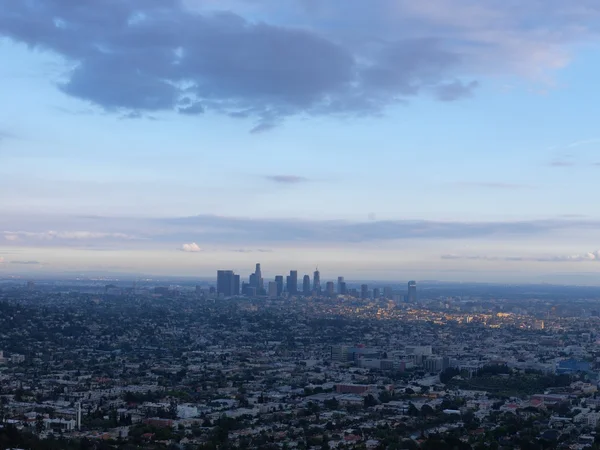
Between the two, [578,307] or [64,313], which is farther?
[578,307]

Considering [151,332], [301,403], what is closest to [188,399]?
[301,403]

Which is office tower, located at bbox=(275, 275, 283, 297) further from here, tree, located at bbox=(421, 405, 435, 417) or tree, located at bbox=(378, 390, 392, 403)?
tree, located at bbox=(421, 405, 435, 417)

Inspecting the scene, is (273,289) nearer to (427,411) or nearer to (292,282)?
(292,282)

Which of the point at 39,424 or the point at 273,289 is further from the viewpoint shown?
the point at 273,289

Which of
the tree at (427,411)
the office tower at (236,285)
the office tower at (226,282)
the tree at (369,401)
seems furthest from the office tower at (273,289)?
the tree at (427,411)

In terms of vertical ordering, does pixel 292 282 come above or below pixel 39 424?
above

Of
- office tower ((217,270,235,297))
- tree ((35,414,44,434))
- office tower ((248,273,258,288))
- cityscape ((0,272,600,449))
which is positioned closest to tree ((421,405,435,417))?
cityscape ((0,272,600,449))

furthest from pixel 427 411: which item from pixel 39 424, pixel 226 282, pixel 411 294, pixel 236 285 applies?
pixel 236 285

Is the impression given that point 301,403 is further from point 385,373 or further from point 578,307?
point 578,307

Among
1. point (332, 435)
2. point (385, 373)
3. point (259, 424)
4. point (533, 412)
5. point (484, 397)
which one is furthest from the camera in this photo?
point (385, 373)
